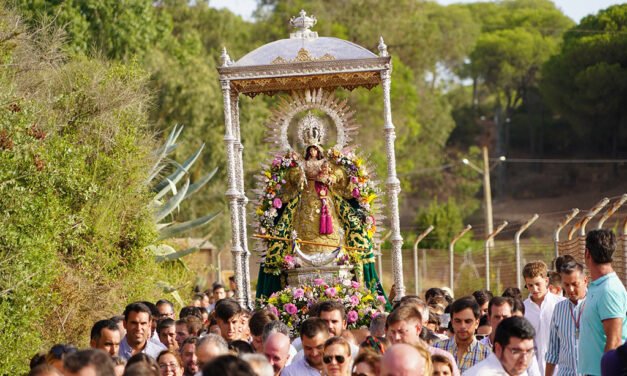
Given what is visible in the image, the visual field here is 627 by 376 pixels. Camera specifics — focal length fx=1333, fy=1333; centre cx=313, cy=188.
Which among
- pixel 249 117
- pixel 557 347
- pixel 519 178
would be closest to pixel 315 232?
pixel 557 347

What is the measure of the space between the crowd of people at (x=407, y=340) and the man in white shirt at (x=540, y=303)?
0.01m

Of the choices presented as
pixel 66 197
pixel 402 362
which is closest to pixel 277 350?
pixel 402 362

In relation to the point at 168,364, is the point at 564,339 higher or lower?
lower

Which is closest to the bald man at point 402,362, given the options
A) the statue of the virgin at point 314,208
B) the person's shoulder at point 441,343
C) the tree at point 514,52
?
the person's shoulder at point 441,343

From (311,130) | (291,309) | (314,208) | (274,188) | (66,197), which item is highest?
(311,130)

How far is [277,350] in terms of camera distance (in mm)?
9992

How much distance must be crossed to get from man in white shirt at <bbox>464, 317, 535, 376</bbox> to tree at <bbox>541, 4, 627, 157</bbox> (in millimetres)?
46552

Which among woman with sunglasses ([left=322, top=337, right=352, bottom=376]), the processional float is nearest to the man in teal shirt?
woman with sunglasses ([left=322, top=337, right=352, bottom=376])

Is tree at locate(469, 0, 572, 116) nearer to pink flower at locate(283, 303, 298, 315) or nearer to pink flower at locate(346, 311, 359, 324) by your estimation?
pink flower at locate(346, 311, 359, 324)

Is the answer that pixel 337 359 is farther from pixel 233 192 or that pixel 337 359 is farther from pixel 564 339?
pixel 233 192

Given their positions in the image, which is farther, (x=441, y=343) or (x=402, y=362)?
(x=441, y=343)

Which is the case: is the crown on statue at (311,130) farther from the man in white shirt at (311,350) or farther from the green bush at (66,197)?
the man in white shirt at (311,350)

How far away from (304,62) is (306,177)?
187cm

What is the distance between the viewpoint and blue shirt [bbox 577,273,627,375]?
9531 millimetres
